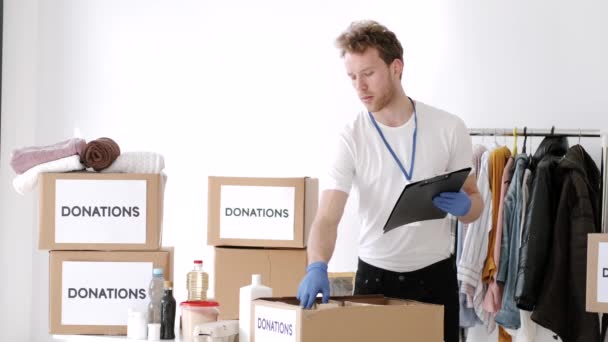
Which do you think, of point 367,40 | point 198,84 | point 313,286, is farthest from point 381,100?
point 198,84

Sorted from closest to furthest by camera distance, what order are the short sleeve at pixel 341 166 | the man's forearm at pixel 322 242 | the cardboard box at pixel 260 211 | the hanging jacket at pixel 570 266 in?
1. the man's forearm at pixel 322 242
2. the short sleeve at pixel 341 166
3. the cardboard box at pixel 260 211
4. the hanging jacket at pixel 570 266

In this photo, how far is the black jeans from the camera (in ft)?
8.63

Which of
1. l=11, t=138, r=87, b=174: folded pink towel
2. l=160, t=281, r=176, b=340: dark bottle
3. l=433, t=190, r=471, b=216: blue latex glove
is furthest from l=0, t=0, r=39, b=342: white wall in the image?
l=433, t=190, r=471, b=216: blue latex glove

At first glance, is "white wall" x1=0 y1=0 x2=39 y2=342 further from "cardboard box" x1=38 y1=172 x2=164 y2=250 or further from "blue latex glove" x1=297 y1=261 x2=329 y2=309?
"blue latex glove" x1=297 y1=261 x2=329 y2=309

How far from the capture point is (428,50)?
13.6ft

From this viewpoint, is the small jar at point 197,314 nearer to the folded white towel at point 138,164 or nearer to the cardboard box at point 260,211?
the folded white towel at point 138,164

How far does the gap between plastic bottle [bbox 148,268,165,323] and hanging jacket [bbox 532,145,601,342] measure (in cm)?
142

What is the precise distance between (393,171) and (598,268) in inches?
26.7

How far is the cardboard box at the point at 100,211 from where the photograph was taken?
2887 millimetres

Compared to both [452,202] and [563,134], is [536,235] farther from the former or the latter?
[452,202]

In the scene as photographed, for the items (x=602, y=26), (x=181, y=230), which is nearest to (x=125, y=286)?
(x=181, y=230)

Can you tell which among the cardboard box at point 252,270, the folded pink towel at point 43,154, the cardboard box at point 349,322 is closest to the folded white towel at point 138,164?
the folded pink towel at point 43,154

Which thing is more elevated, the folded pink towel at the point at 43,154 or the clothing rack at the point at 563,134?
the clothing rack at the point at 563,134

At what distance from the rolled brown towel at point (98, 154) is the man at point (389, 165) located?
72cm
